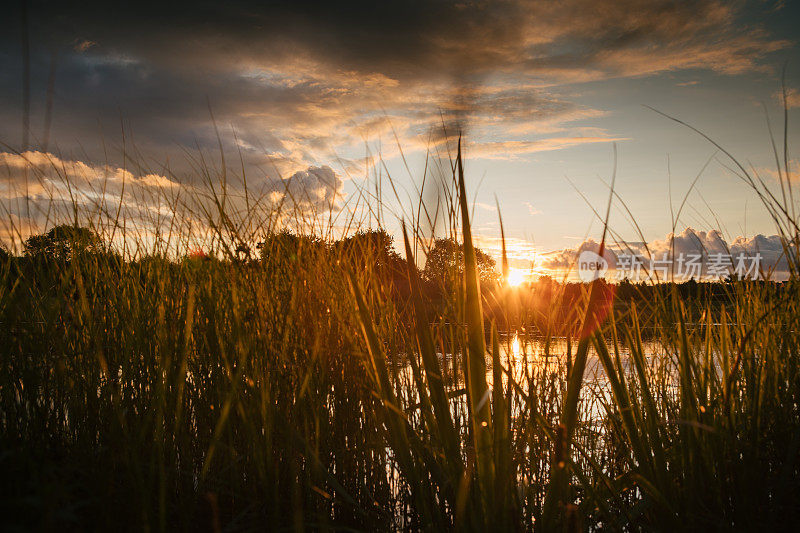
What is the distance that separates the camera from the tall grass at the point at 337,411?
120cm

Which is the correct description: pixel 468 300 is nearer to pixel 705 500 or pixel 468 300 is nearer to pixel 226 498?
pixel 705 500

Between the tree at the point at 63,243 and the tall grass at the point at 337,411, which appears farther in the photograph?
the tree at the point at 63,243

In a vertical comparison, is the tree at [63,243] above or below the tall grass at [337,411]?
above

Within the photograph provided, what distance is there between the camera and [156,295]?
2186 millimetres

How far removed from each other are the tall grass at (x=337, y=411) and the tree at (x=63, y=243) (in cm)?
4

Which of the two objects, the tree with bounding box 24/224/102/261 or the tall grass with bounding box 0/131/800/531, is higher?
the tree with bounding box 24/224/102/261

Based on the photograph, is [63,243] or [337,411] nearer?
[337,411]

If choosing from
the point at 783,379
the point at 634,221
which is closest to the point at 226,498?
the point at 634,221

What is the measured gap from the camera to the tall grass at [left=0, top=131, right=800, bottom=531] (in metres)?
1.20

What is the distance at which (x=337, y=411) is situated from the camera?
199 centimetres

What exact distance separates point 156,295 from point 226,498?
3.23ft

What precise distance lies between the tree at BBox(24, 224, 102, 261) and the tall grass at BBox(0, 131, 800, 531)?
1.8 inches

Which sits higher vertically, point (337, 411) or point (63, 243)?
point (63, 243)

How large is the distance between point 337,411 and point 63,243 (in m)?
1.89
